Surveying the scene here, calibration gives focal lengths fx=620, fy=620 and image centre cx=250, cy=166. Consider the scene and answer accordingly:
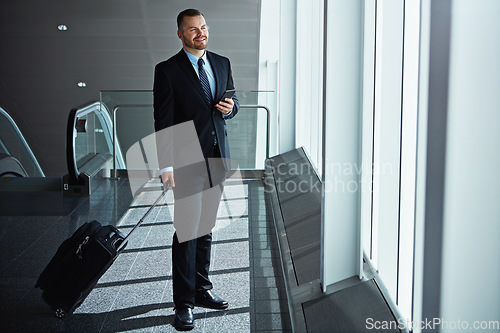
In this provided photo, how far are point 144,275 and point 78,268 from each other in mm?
891

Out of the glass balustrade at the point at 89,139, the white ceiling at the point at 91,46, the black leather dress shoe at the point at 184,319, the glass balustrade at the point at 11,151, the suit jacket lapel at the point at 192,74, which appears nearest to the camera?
the black leather dress shoe at the point at 184,319

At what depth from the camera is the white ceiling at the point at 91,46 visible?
11.8 meters

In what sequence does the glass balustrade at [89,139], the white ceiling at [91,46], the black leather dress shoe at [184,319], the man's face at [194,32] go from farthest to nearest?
the white ceiling at [91,46]
the glass balustrade at [89,139]
the man's face at [194,32]
the black leather dress shoe at [184,319]

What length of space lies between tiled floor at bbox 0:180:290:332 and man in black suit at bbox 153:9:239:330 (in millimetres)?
245

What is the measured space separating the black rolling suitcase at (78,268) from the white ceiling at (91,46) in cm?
867

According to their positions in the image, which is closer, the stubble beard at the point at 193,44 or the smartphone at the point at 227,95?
the stubble beard at the point at 193,44

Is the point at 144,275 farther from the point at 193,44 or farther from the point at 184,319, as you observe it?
the point at 193,44

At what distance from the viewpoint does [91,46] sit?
12695 mm

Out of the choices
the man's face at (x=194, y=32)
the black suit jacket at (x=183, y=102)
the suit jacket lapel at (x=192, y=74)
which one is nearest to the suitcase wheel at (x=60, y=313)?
the black suit jacket at (x=183, y=102)

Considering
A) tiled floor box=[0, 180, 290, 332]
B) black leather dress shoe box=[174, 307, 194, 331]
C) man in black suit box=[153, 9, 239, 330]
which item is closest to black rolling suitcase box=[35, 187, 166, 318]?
tiled floor box=[0, 180, 290, 332]

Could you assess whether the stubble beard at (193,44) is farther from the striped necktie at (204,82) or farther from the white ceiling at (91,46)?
the white ceiling at (91,46)

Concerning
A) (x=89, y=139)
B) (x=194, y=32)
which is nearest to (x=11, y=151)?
(x=89, y=139)

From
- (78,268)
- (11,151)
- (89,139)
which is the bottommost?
(78,268)

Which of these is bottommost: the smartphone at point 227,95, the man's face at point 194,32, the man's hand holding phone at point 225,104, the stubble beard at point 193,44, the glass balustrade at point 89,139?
the glass balustrade at point 89,139
